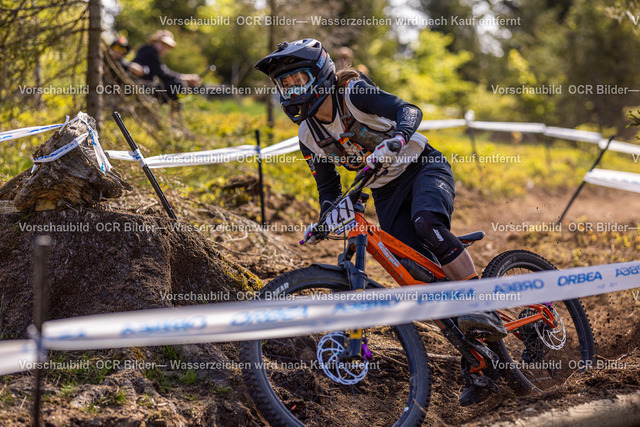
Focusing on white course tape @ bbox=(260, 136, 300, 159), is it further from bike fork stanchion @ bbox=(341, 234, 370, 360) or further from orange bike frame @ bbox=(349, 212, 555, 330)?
bike fork stanchion @ bbox=(341, 234, 370, 360)

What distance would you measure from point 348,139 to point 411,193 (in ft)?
2.00

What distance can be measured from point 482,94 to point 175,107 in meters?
23.9

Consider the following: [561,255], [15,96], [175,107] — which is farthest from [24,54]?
[561,255]

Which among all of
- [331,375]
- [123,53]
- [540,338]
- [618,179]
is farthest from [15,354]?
[123,53]

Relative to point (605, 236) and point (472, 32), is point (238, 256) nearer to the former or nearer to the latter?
point (605, 236)

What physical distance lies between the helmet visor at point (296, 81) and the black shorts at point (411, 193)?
0.97 meters

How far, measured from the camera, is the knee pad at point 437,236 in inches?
150

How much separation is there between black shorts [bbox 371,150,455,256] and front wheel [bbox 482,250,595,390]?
2.10 feet

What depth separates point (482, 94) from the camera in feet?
101

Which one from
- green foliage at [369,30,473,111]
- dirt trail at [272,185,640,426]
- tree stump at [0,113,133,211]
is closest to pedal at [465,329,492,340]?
dirt trail at [272,185,640,426]

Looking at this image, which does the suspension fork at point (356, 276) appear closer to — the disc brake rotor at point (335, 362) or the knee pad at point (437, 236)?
the disc brake rotor at point (335, 362)

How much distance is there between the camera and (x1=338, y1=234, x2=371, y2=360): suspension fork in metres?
3.31

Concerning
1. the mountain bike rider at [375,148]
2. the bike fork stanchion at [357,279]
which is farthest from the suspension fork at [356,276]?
the mountain bike rider at [375,148]

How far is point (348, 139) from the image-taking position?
13.4ft
